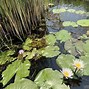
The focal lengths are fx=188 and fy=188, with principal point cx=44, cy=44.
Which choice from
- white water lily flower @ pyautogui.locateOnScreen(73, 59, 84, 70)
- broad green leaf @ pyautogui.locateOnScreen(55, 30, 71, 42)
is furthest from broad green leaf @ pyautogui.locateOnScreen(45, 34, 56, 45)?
white water lily flower @ pyautogui.locateOnScreen(73, 59, 84, 70)

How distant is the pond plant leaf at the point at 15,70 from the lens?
5.78ft

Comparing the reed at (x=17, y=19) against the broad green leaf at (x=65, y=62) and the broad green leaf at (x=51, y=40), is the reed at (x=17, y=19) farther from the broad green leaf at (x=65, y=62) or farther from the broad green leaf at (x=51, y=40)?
the broad green leaf at (x=65, y=62)

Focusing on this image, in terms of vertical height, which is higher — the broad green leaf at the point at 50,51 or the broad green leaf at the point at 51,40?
the broad green leaf at the point at 50,51

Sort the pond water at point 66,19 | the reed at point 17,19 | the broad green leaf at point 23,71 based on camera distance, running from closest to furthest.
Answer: the broad green leaf at point 23,71 < the pond water at point 66,19 < the reed at point 17,19

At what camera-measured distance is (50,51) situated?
83.4 inches

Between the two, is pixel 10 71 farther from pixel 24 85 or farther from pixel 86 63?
pixel 86 63

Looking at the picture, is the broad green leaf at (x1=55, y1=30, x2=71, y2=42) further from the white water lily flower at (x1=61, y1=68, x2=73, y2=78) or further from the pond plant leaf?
the white water lily flower at (x1=61, y1=68, x2=73, y2=78)

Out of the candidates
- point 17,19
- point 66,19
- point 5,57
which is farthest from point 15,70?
point 66,19

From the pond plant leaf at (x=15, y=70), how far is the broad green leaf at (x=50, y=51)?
0.26 m

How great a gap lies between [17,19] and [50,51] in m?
0.81

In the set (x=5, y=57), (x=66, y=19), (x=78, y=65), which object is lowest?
(x=66, y=19)

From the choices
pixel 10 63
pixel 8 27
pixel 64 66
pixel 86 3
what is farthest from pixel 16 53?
pixel 86 3

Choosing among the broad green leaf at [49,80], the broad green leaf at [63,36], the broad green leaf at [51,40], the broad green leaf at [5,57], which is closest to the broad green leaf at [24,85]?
the broad green leaf at [49,80]

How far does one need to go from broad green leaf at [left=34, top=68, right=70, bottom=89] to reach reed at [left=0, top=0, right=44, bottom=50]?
99 centimetres
